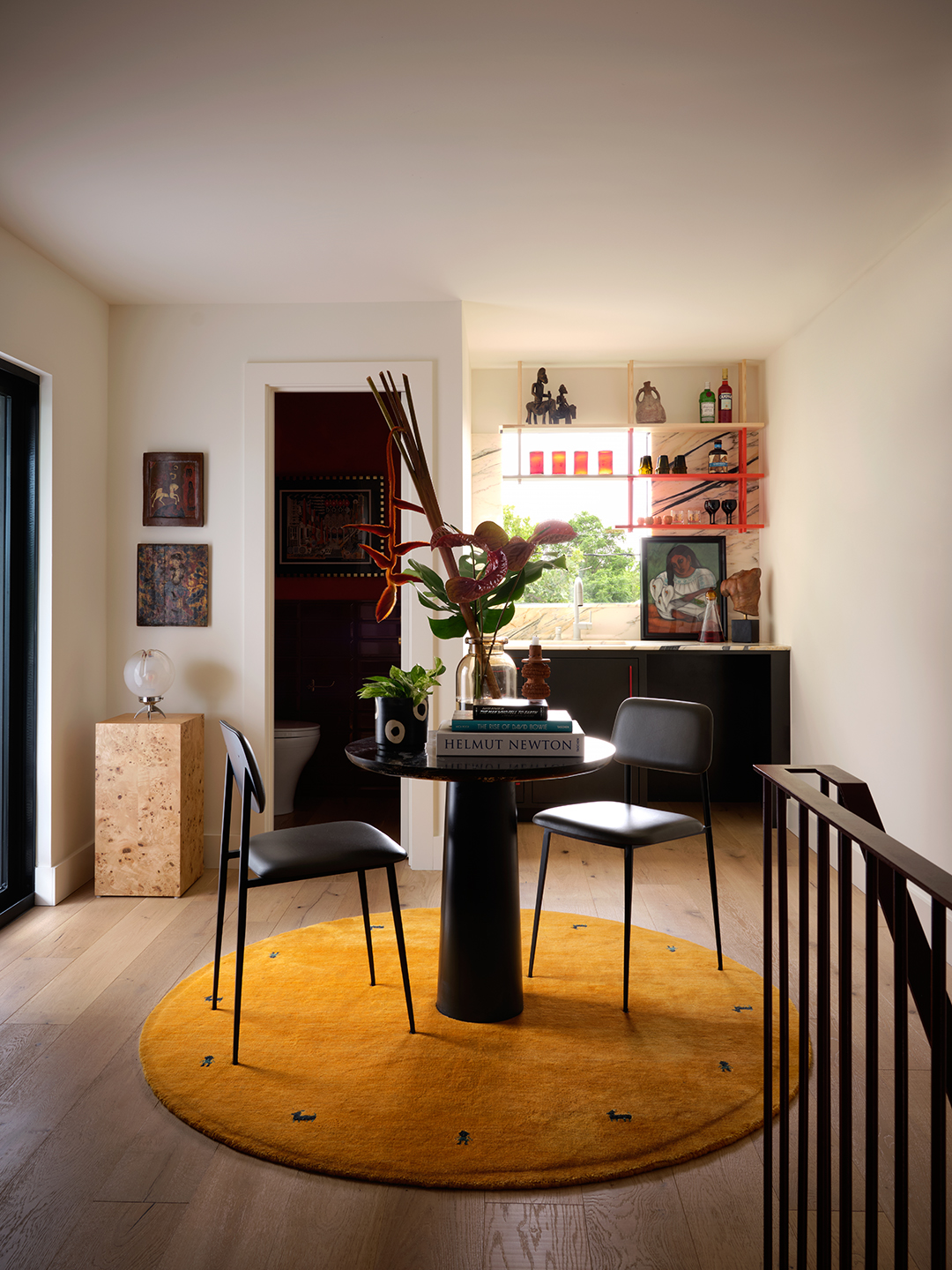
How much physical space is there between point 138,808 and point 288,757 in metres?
1.26

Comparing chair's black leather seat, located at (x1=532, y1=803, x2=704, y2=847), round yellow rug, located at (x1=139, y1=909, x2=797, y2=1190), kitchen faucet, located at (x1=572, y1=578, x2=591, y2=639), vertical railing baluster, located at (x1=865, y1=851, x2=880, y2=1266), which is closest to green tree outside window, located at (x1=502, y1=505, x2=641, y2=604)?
kitchen faucet, located at (x1=572, y1=578, x2=591, y2=639)

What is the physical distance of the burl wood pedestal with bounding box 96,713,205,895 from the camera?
3494 millimetres

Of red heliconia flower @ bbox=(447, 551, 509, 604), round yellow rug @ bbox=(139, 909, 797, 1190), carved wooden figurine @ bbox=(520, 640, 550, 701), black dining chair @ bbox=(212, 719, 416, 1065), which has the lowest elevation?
round yellow rug @ bbox=(139, 909, 797, 1190)

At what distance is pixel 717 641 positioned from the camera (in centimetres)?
485

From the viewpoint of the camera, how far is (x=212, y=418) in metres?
3.93

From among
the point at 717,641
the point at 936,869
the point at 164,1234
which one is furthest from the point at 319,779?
the point at 936,869

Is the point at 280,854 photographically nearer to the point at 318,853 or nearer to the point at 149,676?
the point at 318,853

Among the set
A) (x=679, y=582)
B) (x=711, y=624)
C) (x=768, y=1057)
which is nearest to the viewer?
(x=768, y=1057)

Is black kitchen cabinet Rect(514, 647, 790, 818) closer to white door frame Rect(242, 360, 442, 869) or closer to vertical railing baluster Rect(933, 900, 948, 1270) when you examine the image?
white door frame Rect(242, 360, 442, 869)

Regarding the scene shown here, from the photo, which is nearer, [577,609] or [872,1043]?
[872,1043]

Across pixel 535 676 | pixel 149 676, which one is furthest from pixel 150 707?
pixel 535 676

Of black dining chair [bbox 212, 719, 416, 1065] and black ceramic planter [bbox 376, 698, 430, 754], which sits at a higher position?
black ceramic planter [bbox 376, 698, 430, 754]

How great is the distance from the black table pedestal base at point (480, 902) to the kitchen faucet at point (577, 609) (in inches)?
108

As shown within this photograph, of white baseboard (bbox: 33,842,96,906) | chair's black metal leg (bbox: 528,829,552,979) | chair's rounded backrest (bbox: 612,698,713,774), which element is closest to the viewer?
chair's black metal leg (bbox: 528,829,552,979)
